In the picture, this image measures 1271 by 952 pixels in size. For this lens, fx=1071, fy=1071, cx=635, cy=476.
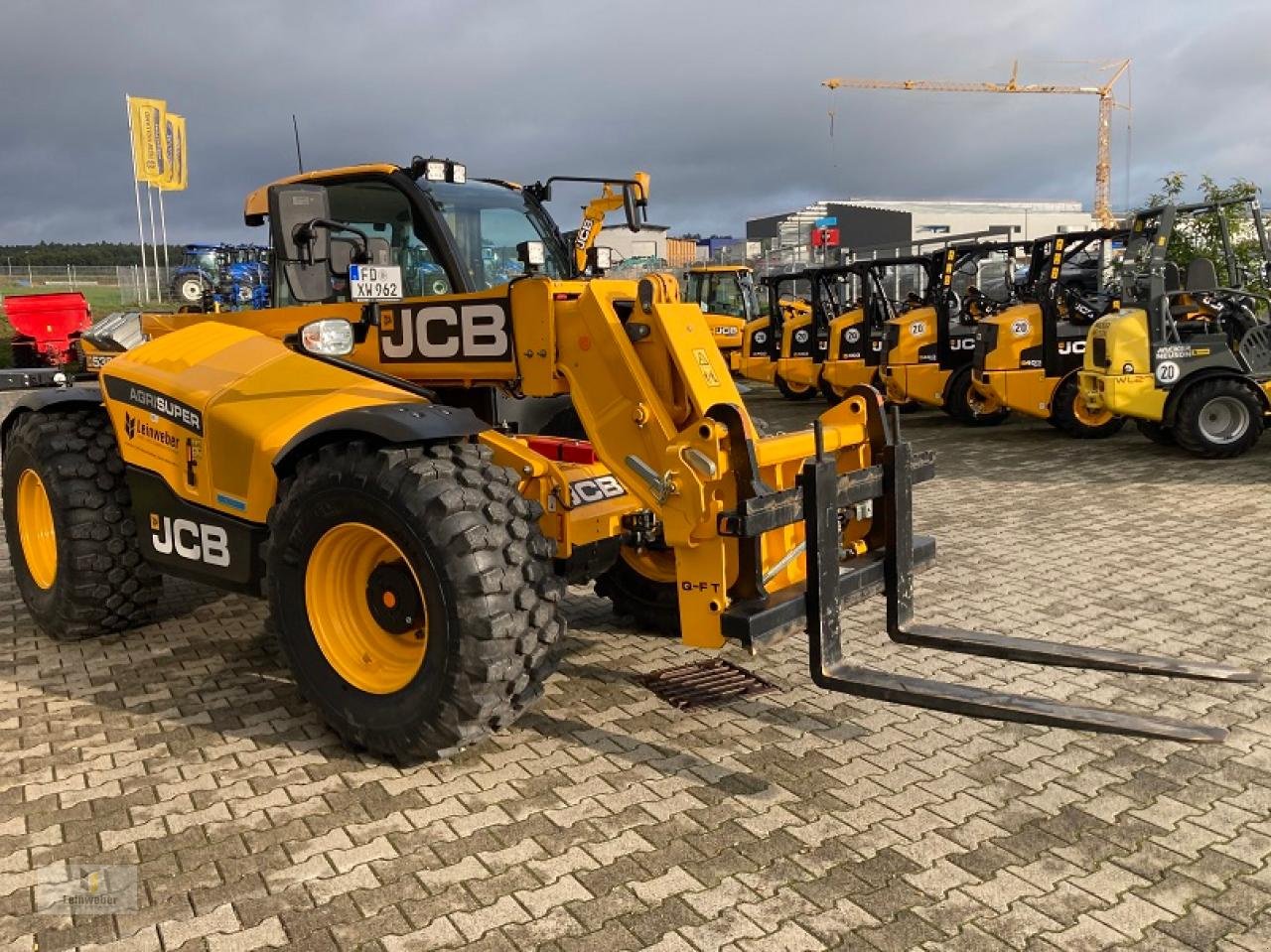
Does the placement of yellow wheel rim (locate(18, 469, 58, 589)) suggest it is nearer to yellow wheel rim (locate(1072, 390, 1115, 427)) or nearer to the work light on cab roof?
the work light on cab roof

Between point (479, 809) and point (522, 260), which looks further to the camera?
point (522, 260)

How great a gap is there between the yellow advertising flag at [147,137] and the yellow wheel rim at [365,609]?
2645 cm

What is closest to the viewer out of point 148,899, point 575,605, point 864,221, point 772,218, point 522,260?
point 148,899

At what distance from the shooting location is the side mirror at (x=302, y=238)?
4.16 m

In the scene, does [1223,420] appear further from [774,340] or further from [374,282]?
[774,340]

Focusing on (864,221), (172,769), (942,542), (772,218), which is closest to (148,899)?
(172,769)

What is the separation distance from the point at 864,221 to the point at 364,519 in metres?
49.8

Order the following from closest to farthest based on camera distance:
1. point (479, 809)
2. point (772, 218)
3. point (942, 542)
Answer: point (479, 809) < point (942, 542) < point (772, 218)

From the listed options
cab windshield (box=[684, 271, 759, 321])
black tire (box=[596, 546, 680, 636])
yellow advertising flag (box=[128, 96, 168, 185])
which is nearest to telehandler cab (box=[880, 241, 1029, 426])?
cab windshield (box=[684, 271, 759, 321])

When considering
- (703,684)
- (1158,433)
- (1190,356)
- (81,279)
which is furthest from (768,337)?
(81,279)

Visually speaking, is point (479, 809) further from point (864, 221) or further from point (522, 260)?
point (864, 221)

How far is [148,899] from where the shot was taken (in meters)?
3.08

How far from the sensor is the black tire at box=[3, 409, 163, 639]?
5.26m

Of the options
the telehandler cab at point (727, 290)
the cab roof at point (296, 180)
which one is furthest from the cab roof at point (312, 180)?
the telehandler cab at point (727, 290)
